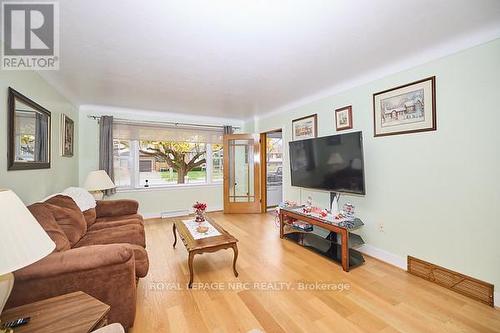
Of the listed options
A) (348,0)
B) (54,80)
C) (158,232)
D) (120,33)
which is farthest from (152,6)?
(158,232)

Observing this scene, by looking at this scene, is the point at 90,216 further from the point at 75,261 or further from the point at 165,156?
the point at 165,156

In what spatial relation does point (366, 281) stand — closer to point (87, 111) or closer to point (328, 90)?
point (328, 90)

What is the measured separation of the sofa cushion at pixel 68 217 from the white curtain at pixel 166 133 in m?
2.25

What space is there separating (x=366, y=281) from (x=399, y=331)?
0.66 metres

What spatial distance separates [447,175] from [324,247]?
1625 mm

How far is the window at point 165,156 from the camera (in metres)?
4.48

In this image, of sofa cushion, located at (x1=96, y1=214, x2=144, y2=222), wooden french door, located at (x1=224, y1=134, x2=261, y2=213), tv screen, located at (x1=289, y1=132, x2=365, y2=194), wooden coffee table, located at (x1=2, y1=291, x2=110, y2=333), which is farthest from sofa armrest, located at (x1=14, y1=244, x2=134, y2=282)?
wooden french door, located at (x1=224, y1=134, x2=261, y2=213)

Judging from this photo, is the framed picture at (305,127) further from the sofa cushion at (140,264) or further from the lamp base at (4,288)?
the lamp base at (4,288)

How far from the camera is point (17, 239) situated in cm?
79

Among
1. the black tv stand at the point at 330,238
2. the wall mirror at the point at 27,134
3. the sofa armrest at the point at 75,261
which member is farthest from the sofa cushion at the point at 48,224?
the black tv stand at the point at 330,238

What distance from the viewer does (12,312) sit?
1.09 meters

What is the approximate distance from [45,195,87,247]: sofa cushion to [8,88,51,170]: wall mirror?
424 mm

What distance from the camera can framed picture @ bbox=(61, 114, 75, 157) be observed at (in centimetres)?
315

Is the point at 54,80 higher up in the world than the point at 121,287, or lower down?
higher up
